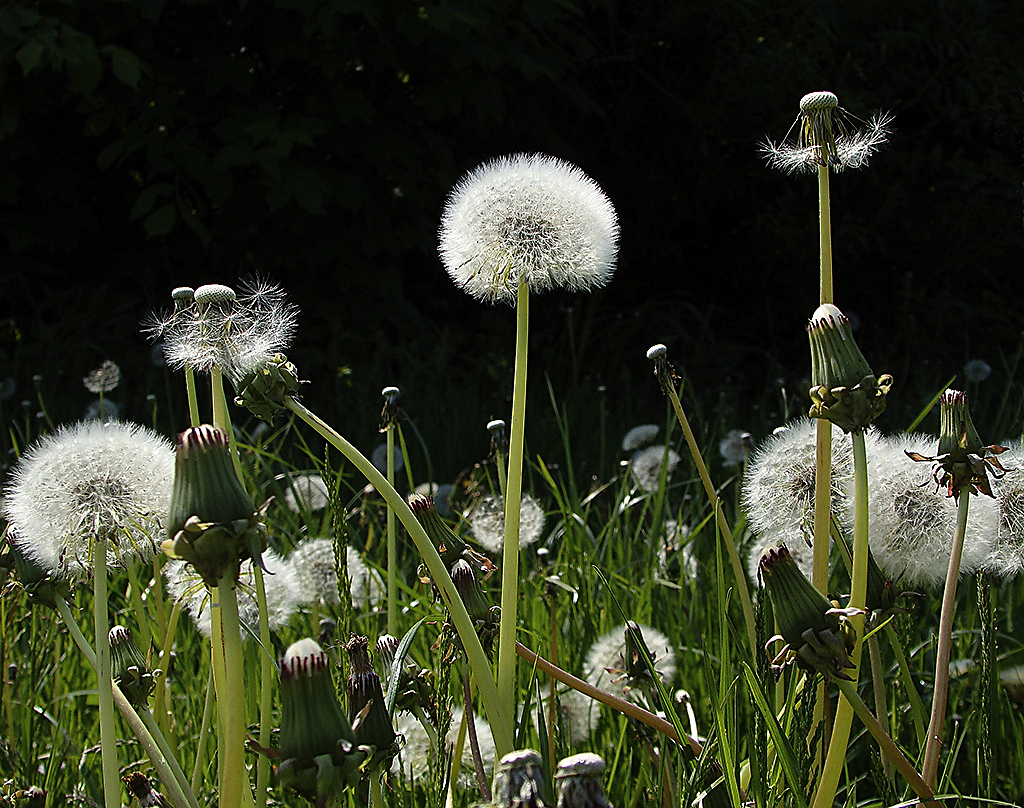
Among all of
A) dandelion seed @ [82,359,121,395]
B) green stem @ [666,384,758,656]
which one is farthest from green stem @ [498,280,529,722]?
dandelion seed @ [82,359,121,395]

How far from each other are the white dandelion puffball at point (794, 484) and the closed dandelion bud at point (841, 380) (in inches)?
11.7

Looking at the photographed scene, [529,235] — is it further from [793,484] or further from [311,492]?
[311,492]

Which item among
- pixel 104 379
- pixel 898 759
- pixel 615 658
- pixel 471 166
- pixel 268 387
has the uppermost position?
pixel 471 166

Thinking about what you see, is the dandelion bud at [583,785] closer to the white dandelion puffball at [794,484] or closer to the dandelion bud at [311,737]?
the dandelion bud at [311,737]

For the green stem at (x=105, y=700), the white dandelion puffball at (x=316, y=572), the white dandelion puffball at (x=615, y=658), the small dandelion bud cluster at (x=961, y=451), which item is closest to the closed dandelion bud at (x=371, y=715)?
the green stem at (x=105, y=700)

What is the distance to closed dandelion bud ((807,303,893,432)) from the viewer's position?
2.72 ft

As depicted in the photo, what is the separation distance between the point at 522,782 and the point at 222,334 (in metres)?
0.57

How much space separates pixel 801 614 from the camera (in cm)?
79

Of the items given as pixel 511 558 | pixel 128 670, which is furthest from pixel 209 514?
pixel 128 670

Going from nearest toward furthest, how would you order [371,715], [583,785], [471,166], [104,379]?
[583,785]
[371,715]
[104,379]
[471,166]

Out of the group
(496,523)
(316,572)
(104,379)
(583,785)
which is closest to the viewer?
(583,785)

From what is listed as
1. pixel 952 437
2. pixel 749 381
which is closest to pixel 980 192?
pixel 749 381

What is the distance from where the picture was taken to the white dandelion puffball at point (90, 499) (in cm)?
96

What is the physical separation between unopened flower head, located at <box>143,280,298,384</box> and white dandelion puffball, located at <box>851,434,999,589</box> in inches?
25.4
